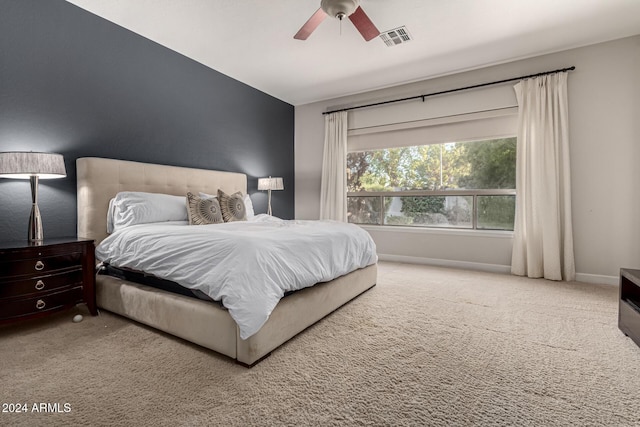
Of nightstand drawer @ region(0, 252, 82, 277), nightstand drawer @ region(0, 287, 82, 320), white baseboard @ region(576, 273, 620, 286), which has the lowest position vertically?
white baseboard @ region(576, 273, 620, 286)

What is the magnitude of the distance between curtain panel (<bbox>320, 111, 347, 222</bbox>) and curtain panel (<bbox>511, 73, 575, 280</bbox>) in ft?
8.03

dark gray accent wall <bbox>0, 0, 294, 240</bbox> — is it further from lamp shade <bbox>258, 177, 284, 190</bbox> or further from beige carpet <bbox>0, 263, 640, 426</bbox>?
beige carpet <bbox>0, 263, 640, 426</bbox>

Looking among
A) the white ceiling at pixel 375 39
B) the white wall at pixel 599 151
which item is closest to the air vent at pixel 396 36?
the white ceiling at pixel 375 39

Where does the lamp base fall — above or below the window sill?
above

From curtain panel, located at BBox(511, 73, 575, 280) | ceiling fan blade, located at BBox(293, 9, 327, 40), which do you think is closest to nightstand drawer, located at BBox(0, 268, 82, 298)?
ceiling fan blade, located at BBox(293, 9, 327, 40)

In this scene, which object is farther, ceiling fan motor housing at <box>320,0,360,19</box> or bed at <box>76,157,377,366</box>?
ceiling fan motor housing at <box>320,0,360,19</box>

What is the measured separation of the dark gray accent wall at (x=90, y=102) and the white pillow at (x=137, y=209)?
0.39m

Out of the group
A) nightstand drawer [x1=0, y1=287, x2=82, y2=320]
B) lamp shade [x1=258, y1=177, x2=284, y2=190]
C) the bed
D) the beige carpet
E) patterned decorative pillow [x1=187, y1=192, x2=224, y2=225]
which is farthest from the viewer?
lamp shade [x1=258, y1=177, x2=284, y2=190]

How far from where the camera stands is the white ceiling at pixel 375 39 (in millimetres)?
2799

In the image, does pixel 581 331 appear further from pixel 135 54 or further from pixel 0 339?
pixel 135 54

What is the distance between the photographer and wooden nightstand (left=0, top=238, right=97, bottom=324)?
2.03m

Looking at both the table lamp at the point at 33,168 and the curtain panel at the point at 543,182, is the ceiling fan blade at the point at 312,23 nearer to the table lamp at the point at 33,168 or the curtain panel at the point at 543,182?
the table lamp at the point at 33,168

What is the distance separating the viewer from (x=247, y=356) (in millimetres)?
1691

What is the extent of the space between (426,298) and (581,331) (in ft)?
3.73
